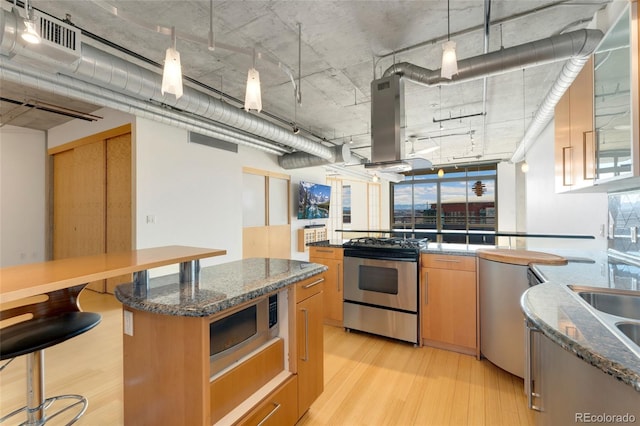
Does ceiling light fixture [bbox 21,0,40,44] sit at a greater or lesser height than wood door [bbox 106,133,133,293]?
greater

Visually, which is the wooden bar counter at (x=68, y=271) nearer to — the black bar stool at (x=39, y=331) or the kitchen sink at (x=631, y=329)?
the black bar stool at (x=39, y=331)

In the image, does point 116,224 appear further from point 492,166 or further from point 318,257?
point 492,166

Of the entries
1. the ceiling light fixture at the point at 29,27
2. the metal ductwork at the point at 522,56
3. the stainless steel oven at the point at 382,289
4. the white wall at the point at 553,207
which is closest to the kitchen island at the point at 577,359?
the stainless steel oven at the point at 382,289

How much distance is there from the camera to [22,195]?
5.00m

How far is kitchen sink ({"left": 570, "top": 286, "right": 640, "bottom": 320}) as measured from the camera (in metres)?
1.32

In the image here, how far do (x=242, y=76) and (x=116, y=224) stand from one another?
2868 mm

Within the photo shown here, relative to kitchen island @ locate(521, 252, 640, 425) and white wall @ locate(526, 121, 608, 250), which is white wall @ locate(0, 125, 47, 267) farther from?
white wall @ locate(526, 121, 608, 250)

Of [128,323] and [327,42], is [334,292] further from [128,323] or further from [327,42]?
[327,42]

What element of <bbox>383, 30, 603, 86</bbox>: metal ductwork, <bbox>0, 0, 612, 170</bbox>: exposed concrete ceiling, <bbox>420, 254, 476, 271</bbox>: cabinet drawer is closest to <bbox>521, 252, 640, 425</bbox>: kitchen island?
<bbox>420, 254, 476, 271</bbox>: cabinet drawer

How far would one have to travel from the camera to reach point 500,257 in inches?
91.2

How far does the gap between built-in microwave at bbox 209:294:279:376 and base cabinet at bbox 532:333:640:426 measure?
3.97 feet

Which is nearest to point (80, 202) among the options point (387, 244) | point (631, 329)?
point (387, 244)

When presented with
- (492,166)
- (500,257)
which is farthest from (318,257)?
(492,166)

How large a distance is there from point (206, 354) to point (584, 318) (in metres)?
1.40
